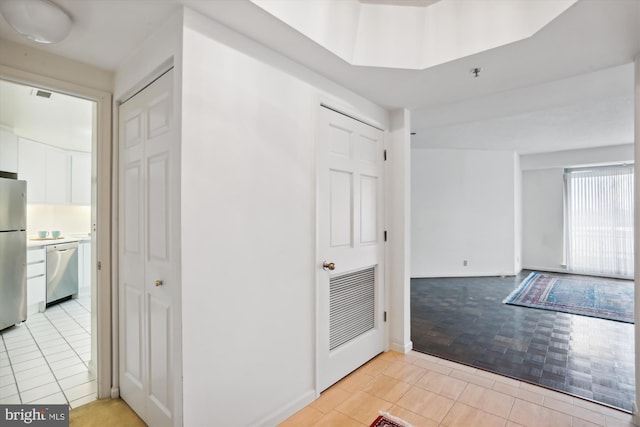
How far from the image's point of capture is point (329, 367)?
232 centimetres

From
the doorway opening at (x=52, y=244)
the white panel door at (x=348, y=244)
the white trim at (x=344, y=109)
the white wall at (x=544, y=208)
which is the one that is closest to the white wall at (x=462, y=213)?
the white wall at (x=544, y=208)

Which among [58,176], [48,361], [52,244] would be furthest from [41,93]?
[58,176]

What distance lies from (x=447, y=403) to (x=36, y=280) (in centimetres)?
495

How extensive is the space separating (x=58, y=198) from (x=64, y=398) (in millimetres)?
3878

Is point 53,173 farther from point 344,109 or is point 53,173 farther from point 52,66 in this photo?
point 344,109

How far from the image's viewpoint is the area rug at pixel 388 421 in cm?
190

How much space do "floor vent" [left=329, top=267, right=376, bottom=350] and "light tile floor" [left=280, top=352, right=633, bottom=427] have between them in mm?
342

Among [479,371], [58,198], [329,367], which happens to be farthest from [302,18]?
[58,198]

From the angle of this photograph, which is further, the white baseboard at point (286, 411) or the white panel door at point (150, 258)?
the white baseboard at point (286, 411)

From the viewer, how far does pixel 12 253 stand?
11.6 feet

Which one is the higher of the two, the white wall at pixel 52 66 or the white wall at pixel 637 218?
the white wall at pixel 52 66

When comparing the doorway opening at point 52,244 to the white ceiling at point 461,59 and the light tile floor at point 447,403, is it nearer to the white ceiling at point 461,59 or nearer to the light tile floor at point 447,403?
the white ceiling at point 461,59

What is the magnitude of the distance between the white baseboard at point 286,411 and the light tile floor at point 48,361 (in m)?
1.31

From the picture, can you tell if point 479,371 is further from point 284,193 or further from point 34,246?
point 34,246
